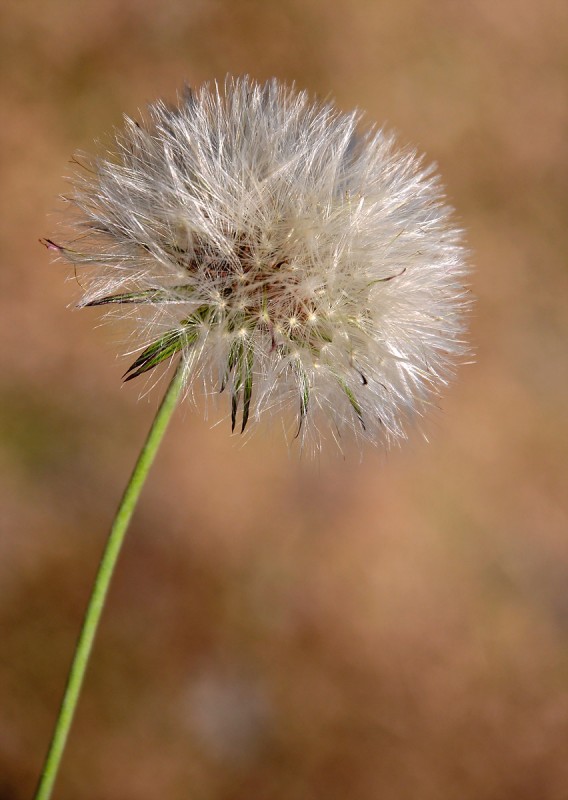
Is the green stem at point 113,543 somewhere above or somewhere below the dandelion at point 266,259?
below

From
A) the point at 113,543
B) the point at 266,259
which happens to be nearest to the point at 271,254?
the point at 266,259

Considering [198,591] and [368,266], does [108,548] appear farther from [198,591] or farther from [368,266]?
[198,591]

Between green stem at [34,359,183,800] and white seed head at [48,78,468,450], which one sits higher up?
white seed head at [48,78,468,450]

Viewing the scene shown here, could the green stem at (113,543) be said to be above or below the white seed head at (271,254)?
below

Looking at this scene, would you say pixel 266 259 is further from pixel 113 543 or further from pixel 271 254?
pixel 113 543

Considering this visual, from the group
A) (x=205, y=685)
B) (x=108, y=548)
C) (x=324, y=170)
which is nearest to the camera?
(x=108, y=548)

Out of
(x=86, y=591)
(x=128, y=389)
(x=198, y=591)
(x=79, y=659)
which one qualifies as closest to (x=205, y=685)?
(x=198, y=591)
